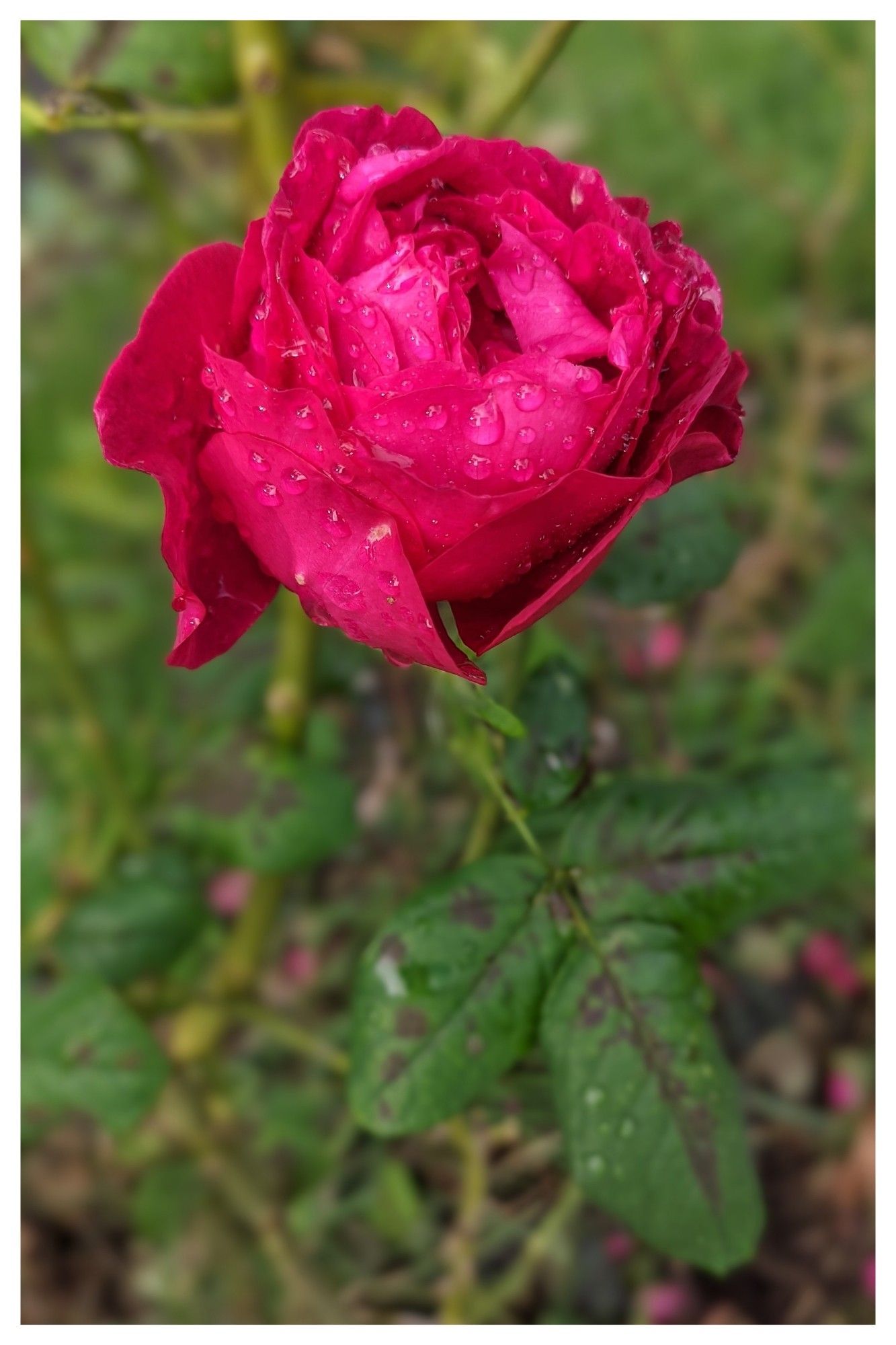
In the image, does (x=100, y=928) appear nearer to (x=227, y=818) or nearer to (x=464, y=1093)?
(x=227, y=818)

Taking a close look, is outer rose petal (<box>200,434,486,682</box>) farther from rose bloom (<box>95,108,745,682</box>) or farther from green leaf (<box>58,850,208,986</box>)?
green leaf (<box>58,850,208,986</box>)

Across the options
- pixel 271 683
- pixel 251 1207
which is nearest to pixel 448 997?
pixel 271 683

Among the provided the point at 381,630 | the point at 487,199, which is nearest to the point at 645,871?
the point at 381,630

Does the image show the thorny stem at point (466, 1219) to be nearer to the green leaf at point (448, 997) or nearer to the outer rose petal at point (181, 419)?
the green leaf at point (448, 997)

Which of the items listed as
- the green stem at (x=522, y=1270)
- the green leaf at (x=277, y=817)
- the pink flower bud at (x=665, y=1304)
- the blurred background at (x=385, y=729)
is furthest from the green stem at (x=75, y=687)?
the pink flower bud at (x=665, y=1304)

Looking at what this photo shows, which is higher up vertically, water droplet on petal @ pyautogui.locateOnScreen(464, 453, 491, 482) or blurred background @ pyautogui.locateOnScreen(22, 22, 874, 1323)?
water droplet on petal @ pyautogui.locateOnScreen(464, 453, 491, 482)

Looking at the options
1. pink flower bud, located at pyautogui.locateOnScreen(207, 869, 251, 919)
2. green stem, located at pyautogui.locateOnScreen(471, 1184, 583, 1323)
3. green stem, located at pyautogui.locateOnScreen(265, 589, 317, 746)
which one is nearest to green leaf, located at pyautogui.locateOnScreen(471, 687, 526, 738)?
green stem, located at pyautogui.locateOnScreen(265, 589, 317, 746)

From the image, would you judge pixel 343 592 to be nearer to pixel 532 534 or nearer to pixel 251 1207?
pixel 532 534
